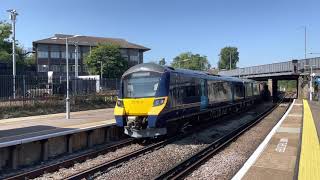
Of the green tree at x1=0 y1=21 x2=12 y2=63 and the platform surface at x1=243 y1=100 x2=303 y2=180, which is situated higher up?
the green tree at x1=0 y1=21 x2=12 y2=63

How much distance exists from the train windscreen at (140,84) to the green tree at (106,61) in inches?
2862

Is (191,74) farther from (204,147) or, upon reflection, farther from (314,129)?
(314,129)

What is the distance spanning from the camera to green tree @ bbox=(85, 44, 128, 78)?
297 ft

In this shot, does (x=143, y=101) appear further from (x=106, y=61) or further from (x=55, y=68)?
(x=55, y=68)

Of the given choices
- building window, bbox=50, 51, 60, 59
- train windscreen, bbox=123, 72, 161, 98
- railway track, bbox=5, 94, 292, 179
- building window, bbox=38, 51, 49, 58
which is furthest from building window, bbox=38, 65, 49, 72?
train windscreen, bbox=123, 72, 161, 98

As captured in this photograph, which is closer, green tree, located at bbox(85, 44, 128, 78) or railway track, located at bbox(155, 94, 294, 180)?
railway track, located at bbox(155, 94, 294, 180)

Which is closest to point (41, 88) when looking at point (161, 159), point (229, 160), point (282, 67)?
point (161, 159)

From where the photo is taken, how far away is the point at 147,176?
11508 millimetres

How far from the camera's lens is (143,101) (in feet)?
55.3

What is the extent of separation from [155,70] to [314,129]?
9282 millimetres

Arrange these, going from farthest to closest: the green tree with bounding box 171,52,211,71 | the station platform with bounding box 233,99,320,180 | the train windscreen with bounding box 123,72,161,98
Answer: the green tree with bounding box 171,52,211,71 < the train windscreen with bounding box 123,72,161,98 < the station platform with bounding box 233,99,320,180

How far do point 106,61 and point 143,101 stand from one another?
74.9m

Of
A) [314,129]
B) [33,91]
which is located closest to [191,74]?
[314,129]

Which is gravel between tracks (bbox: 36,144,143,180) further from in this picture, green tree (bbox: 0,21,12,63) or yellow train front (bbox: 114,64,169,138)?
green tree (bbox: 0,21,12,63)
